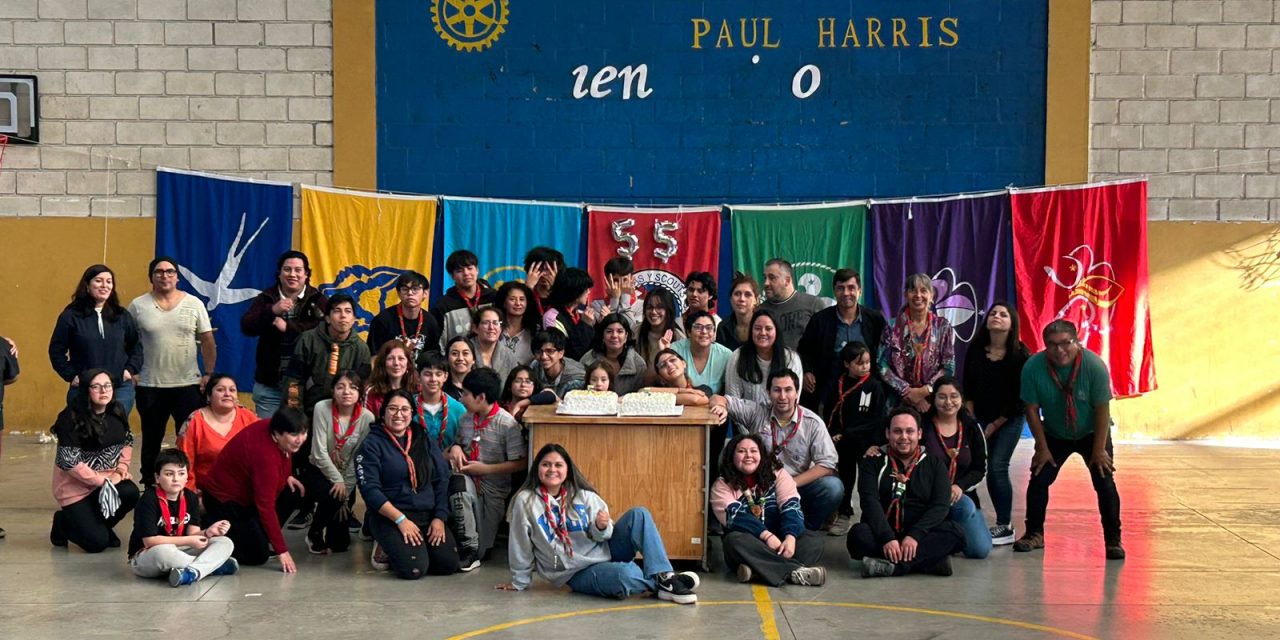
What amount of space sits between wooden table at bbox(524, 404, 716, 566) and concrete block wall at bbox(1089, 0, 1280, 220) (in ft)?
21.7

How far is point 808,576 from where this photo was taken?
664cm

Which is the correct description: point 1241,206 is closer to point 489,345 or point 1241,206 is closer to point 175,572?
point 489,345

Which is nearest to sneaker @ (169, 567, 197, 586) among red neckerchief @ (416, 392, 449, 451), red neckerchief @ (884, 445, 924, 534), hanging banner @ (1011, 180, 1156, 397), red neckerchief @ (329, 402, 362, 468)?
red neckerchief @ (329, 402, 362, 468)

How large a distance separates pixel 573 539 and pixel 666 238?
577cm

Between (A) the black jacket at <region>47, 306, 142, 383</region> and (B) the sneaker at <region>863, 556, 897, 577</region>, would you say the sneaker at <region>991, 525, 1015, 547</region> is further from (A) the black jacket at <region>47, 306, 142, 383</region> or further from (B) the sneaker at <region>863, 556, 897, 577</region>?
(A) the black jacket at <region>47, 306, 142, 383</region>

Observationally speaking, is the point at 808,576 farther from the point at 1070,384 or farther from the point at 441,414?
the point at 441,414

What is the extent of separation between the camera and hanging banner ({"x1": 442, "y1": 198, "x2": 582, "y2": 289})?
1193cm

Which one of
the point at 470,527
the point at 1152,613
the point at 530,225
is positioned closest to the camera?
the point at 1152,613

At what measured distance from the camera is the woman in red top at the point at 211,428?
7285 mm

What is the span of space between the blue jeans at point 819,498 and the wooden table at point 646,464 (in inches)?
26.0

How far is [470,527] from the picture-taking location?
7.13 meters

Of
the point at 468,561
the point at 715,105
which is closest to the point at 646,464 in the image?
the point at 468,561

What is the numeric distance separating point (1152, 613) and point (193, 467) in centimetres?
475

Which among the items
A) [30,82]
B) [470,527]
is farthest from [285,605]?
[30,82]
